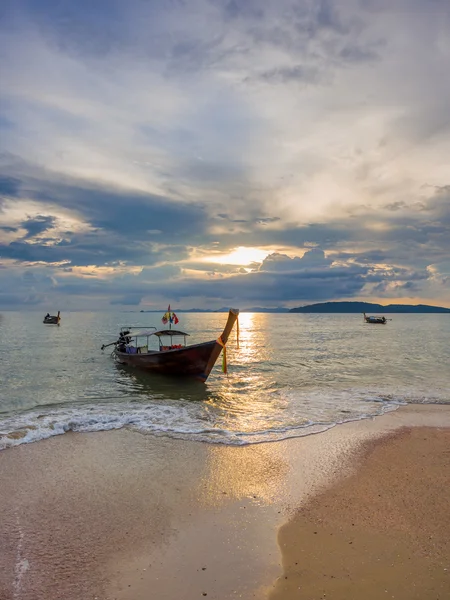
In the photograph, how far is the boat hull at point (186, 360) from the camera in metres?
22.9

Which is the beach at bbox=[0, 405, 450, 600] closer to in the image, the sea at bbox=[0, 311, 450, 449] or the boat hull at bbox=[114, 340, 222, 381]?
the sea at bbox=[0, 311, 450, 449]

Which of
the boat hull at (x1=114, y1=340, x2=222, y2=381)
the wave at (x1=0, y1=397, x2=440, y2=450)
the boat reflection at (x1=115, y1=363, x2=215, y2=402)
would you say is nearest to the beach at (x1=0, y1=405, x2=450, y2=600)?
the wave at (x1=0, y1=397, x2=440, y2=450)

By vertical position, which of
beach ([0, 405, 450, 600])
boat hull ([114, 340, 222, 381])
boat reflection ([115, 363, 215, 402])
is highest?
boat hull ([114, 340, 222, 381])

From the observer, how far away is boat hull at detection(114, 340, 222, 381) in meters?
22.9

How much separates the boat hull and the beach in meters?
10.6

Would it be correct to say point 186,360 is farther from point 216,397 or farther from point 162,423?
point 162,423

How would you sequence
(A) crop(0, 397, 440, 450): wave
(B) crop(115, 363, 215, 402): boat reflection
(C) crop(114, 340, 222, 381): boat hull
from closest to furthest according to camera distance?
(A) crop(0, 397, 440, 450): wave < (B) crop(115, 363, 215, 402): boat reflection < (C) crop(114, 340, 222, 381): boat hull

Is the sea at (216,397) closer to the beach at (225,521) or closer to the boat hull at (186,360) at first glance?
the boat hull at (186,360)

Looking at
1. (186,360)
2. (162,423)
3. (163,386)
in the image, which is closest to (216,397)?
(186,360)

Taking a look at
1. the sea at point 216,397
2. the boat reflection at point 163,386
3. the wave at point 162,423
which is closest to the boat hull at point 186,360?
the boat reflection at point 163,386

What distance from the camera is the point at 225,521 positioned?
748 centimetres

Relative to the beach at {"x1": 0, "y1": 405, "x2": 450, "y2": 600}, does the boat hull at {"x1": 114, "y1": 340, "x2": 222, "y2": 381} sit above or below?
above

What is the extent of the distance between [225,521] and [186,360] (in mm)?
16182

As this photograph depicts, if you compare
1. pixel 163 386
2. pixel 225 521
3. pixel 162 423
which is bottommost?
pixel 163 386
